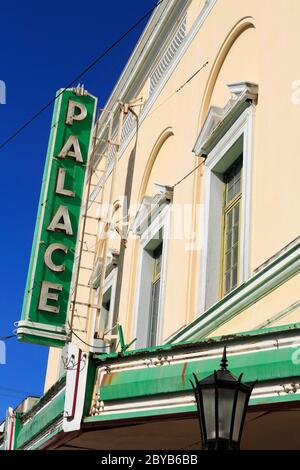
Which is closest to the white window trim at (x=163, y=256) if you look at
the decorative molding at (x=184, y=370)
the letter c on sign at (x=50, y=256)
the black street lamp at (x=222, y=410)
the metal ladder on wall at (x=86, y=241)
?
the metal ladder on wall at (x=86, y=241)

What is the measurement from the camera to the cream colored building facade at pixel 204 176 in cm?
798

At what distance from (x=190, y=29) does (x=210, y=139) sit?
2728mm

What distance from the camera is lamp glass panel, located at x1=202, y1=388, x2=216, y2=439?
4.86m

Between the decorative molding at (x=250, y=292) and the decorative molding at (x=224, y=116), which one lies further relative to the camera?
the decorative molding at (x=224, y=116)

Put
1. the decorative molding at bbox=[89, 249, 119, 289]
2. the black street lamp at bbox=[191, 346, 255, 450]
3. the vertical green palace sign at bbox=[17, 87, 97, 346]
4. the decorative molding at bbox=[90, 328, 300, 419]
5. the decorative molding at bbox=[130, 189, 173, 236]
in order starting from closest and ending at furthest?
the black street lamp at bbox=[191, 346, 255, 450]
the decorative molding at bbox=[90, 328, 300, 419]
the vertical green palace sign at bbox=[17, 87, 97, 346]
the decorative molding at bbox=[130, 189, 173, 236]
the decorative molding at bbox=[89, 249, 119, 289]

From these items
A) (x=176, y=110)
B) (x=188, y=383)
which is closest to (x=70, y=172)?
(x=176, y=110)

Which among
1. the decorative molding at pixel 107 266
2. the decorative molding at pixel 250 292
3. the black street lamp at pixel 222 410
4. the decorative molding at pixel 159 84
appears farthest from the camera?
the decorative molding at pixel 107 266

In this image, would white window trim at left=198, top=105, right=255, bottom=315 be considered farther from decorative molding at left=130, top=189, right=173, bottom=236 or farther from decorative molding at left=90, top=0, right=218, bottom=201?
decorative molding at left=90, top=0, right=218, bottom=201

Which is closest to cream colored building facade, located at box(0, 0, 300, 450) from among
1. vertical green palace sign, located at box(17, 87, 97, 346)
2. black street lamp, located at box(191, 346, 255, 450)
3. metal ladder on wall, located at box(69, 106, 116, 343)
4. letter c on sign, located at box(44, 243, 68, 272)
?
metal ladder on wall, located at box(69, 106, 116, 343)

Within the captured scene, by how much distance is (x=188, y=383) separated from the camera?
22.1 ft

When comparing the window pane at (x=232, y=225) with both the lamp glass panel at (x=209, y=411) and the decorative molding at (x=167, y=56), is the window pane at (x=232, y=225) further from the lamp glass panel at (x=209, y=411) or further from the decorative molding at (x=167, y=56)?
the lamp glass panel at (x=209, y=411)

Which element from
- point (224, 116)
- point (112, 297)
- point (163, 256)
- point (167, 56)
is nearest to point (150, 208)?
point (163, 256)

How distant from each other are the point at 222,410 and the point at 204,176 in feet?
19.1

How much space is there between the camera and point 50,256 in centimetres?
1180
